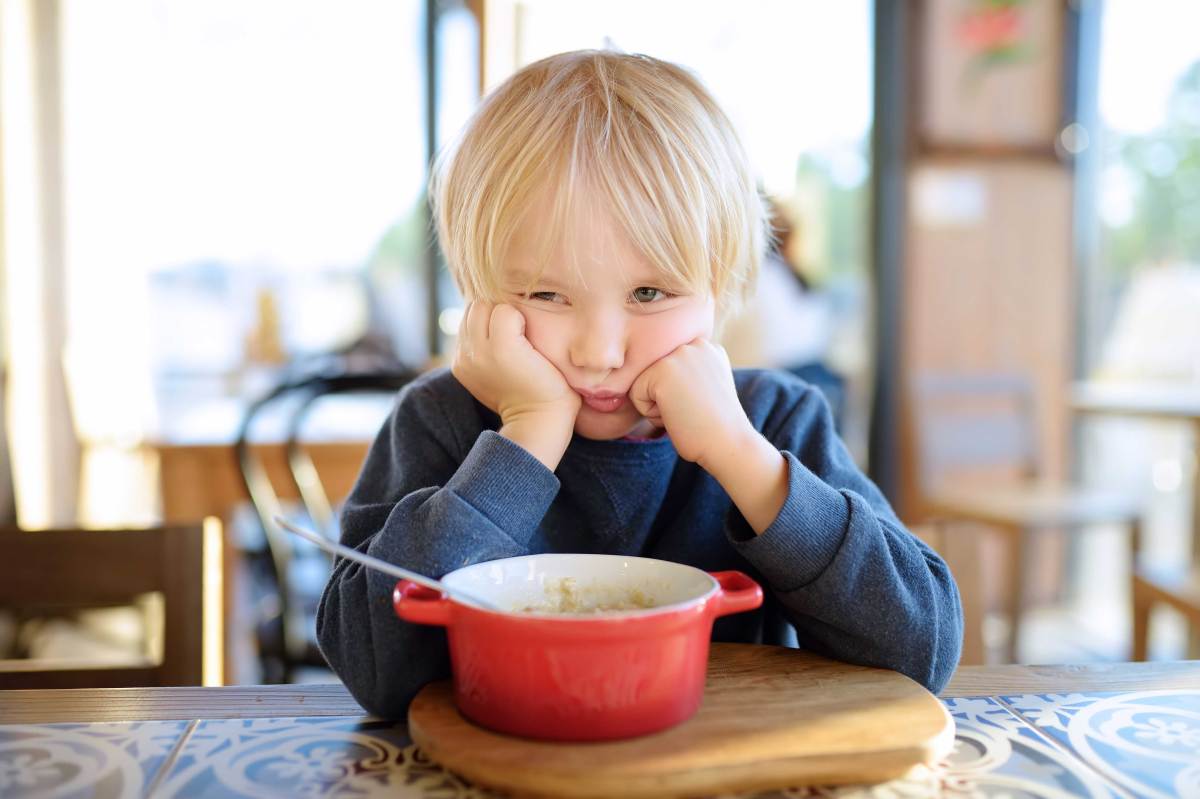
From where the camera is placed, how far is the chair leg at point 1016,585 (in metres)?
2.88

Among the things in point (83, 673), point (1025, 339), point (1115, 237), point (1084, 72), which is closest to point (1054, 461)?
point (1025, 339)

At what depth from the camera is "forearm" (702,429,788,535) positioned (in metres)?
0.72

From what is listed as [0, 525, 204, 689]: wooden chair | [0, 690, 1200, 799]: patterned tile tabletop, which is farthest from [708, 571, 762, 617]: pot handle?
[0, 525, 204, 689]: wooden chair

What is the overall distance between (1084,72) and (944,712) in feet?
12.2

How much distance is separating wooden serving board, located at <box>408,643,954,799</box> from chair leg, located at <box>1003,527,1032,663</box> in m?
2.47

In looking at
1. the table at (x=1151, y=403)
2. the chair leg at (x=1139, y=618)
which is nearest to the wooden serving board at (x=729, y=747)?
the chair leg at (x=1139, y=618)

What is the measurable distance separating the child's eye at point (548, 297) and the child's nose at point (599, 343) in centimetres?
2

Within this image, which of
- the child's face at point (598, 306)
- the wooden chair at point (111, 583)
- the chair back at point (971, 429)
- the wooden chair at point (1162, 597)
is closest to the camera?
the child's face at point (598, 306)

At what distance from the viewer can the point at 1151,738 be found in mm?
604

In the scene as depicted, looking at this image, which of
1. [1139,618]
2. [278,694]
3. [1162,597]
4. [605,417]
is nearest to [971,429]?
[1139,618]

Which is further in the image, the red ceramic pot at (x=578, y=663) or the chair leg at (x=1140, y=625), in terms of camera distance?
the chair leg at (x=1140, y=625)

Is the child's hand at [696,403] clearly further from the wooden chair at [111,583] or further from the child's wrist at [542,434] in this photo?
the wooden chair at [111,583]

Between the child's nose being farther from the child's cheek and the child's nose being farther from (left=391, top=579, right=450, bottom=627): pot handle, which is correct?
(left=391, top=579, right=450, bottom=627): pot handle

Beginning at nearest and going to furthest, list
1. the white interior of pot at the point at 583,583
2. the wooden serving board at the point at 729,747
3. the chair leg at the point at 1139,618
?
the wooden serving board at the point at 729,747 < the white interior of pot at the point at 583,583 < the chair leg at the point at 1139,618
